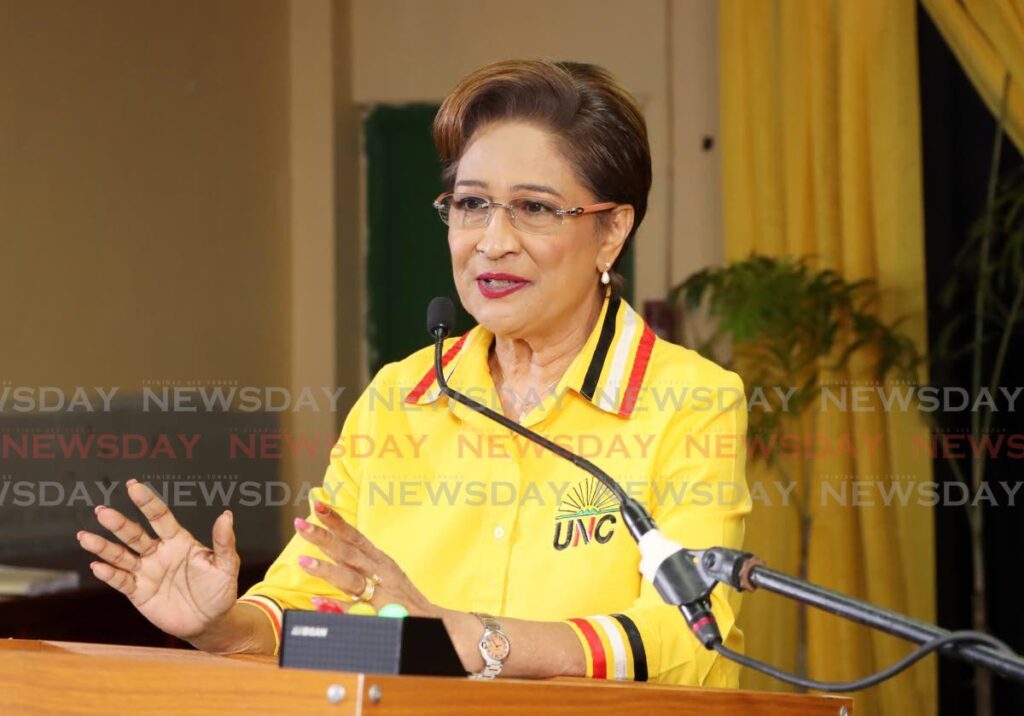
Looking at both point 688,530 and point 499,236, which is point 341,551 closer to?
point 688,530

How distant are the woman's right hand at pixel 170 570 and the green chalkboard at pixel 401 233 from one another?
398 centimetres

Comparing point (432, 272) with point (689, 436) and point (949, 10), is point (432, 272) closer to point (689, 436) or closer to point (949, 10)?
point (949, 10)

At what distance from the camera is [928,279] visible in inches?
164

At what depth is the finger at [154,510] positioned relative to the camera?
139cm

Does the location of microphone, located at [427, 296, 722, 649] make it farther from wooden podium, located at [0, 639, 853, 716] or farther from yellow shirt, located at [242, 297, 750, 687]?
yellow shirt, located at [242, 297, 750, 687]

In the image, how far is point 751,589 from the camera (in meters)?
1.13

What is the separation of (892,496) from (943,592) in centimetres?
32

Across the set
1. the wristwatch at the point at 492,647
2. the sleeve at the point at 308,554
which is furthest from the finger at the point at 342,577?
the sleeve at the point at 308,554

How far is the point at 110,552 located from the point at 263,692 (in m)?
0.49

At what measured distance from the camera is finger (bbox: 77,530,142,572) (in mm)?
1390

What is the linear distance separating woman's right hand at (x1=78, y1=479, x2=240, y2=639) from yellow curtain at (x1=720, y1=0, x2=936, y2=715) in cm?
297

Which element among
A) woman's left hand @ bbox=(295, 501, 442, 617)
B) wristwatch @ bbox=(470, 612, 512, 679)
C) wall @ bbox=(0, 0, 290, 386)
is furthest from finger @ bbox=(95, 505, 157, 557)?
wall @ bbox=(0, 0, 290, 386)

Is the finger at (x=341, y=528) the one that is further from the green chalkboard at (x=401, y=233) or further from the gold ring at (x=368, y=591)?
the green chalkboard at (x=401, y=233)

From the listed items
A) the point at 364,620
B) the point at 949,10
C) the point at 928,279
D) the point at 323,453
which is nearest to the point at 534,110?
the point at 364,620
